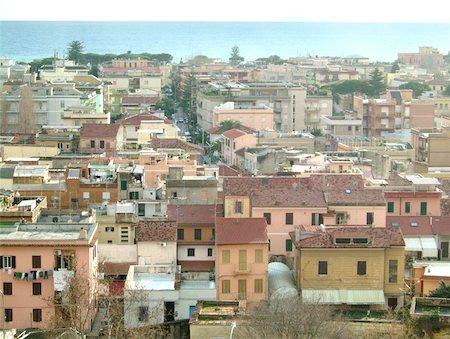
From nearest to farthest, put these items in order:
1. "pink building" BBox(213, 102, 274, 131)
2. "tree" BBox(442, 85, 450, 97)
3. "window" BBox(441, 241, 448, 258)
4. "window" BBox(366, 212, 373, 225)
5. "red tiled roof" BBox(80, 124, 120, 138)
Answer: "window" BBox(441, 241, 448, 258), "window" BBox(366, 212, 373, 225), "red tiled roof" BBox(80, 124, 120, 138), "pink building" BBox(213, 102, 274, 131), "tree" BBox(442, 85, 450, 97)

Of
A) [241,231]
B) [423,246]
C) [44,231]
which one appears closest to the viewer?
[44,231]

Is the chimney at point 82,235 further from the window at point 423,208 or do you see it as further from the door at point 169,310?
the window at point 423,208

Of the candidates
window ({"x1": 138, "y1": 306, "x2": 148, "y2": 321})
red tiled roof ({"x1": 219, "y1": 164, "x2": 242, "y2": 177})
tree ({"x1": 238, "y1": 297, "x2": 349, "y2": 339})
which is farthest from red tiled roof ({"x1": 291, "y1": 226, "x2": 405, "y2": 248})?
red tiled roof ({"x1": 219, "y1": 164, "x2": 242, "y2": 177})

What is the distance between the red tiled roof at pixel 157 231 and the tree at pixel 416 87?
33195 millimetres

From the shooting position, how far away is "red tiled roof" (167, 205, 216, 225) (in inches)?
810

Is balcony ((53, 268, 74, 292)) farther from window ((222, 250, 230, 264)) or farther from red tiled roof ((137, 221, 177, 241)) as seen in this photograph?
window ((222, 250, 230, 264))

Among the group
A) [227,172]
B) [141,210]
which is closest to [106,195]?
[141,210]

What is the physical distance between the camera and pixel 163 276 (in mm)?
19109

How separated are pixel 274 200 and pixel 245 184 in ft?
2.97

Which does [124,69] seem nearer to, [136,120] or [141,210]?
[136,120]

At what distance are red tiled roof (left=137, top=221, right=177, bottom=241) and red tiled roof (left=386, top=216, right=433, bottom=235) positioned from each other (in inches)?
164

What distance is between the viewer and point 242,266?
61.7 feet

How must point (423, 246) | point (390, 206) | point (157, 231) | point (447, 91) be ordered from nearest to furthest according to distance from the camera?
point (157, 231), point (423, 246), point (390, 206), point (447, 91)

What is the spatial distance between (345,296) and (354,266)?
21.4 inches
